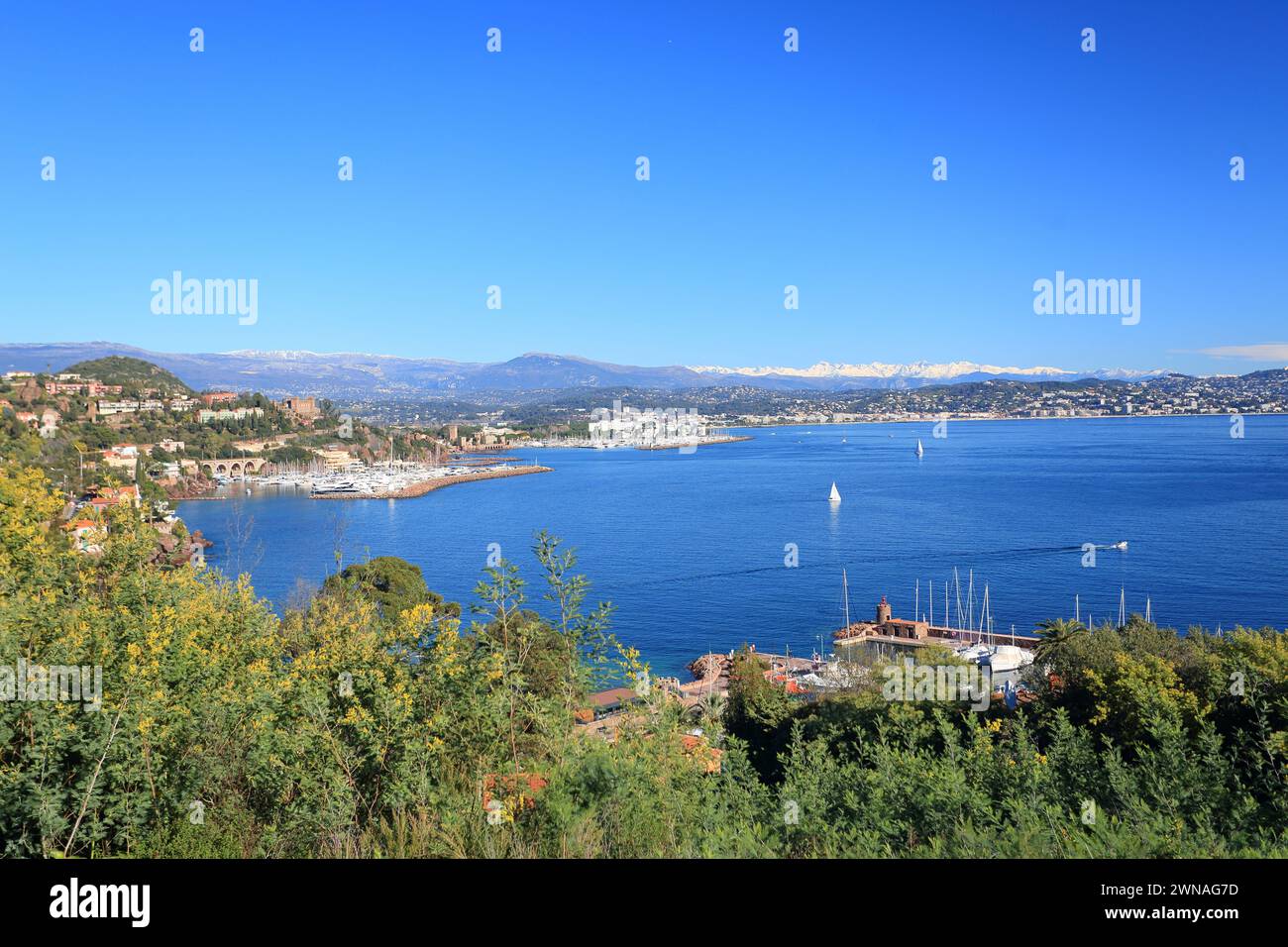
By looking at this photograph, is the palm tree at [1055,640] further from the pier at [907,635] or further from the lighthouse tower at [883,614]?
the lighthouse tower at [883,614]

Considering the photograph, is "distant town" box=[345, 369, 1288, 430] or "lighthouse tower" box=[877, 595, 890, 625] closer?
"lighthouse tower" box=[877, 595, 890, 625]

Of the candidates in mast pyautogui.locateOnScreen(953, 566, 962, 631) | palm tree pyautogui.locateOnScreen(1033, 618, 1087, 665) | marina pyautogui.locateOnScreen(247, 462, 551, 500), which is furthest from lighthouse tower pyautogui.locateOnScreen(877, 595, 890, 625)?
marina pyautogui.locateOnScreen(247, 462, 551, 500)

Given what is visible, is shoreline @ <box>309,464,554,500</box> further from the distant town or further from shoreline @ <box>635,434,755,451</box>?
the distant town

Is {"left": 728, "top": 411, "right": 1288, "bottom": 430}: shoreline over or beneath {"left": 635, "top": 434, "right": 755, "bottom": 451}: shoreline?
over

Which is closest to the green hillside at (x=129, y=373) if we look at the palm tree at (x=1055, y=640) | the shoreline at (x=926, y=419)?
the palm tree at (x=1055, y=640)

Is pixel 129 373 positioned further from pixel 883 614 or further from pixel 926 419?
pixel 926 419

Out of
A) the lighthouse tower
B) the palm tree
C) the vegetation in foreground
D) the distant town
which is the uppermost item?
the distant town
